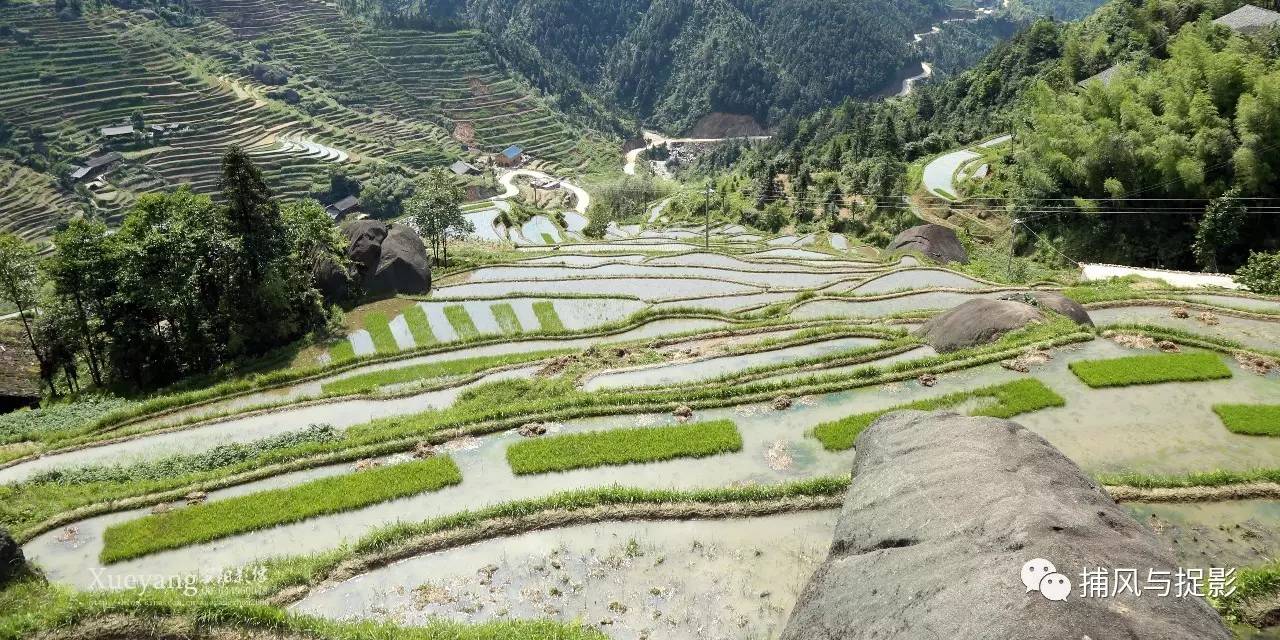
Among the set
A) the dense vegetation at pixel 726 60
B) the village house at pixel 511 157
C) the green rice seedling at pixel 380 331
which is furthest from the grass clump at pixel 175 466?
the dense vegetation at pixel 726 60

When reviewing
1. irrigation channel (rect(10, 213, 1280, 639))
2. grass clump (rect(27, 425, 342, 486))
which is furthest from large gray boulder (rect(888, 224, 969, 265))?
grass clump (rect(27, 425, 342, 486))

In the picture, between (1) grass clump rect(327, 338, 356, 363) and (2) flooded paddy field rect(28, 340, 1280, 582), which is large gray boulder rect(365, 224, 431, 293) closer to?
(1) grass clump rect(327, 338, 356, 363)

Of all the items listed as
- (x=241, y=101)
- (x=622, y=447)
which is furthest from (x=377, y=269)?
(x=241, y=101)

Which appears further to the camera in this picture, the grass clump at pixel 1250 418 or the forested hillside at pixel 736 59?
the forested hillside at pixel 736 59

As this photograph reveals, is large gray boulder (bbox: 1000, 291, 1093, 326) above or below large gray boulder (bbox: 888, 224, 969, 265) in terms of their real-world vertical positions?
above

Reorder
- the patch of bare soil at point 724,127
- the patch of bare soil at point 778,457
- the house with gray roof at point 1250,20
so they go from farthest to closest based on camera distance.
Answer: the patch of bare soil at point 724,127, the house with gray roof at point 1250,20, the patch of bare soil at point 778,457

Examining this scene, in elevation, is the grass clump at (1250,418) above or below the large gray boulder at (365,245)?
above

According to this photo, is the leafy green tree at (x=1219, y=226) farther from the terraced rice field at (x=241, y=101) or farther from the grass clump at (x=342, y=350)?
the terraced rice field at (x=241, y=101)

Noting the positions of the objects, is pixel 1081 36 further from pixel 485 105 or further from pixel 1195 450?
pixel 485 105

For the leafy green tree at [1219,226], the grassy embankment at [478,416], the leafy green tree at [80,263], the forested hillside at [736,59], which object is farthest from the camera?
the forested hillside at [736,59]
